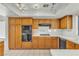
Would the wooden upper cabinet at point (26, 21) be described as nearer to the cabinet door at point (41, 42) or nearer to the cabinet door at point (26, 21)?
the cabinet door at point (26, 21)

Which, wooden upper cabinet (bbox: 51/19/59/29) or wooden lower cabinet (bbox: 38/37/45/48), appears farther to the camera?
wooden upper cabinet (bbox: 51/19/59/29)

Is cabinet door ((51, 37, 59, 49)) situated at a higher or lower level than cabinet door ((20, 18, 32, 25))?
lower

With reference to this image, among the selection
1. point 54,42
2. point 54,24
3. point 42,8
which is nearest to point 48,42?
point 54,42

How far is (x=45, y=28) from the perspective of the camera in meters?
9.13

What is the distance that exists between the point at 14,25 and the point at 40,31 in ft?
5.67

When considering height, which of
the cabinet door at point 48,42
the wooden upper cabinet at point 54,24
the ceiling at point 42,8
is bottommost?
the cabinet door at point 48,42

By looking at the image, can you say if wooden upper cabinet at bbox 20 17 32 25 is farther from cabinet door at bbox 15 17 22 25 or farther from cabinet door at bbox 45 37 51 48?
cabinet door at bbox 45 37 51 48


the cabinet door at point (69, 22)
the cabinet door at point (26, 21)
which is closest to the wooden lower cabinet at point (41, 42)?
the cabinet door at point (26, 21)

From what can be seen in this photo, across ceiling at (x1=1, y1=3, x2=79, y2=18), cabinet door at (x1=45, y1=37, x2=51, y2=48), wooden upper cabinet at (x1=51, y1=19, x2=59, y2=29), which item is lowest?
cabinet door at (x1=45, y1=37, x2=51, y2=48)

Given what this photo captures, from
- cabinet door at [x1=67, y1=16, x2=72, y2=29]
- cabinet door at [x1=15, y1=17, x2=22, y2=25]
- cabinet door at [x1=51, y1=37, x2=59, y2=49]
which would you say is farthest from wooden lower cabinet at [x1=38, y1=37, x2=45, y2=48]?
cabinet door at [x1=67, y1=16, x2=72, y2=29]

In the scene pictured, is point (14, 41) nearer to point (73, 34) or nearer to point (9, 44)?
point (9, 44)

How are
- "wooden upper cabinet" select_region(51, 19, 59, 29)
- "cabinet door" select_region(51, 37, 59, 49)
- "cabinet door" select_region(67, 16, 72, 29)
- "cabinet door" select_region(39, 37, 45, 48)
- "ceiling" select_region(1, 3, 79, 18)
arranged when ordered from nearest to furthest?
"ceiling" select_region(1, 3, 79, 18) → "cabinet door" select_region(67, 16, 72, 29) → "cabinet door" select_region(51, 37, 59, 49) → "cabinet door" select_region(39, 37, 45, 48) → "wooden upper cabinet" select_region(51, 19, 59, 29)

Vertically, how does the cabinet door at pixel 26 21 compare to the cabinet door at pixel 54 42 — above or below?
above

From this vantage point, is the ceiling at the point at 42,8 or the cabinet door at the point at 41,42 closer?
the ceiling at the point at 42,8
